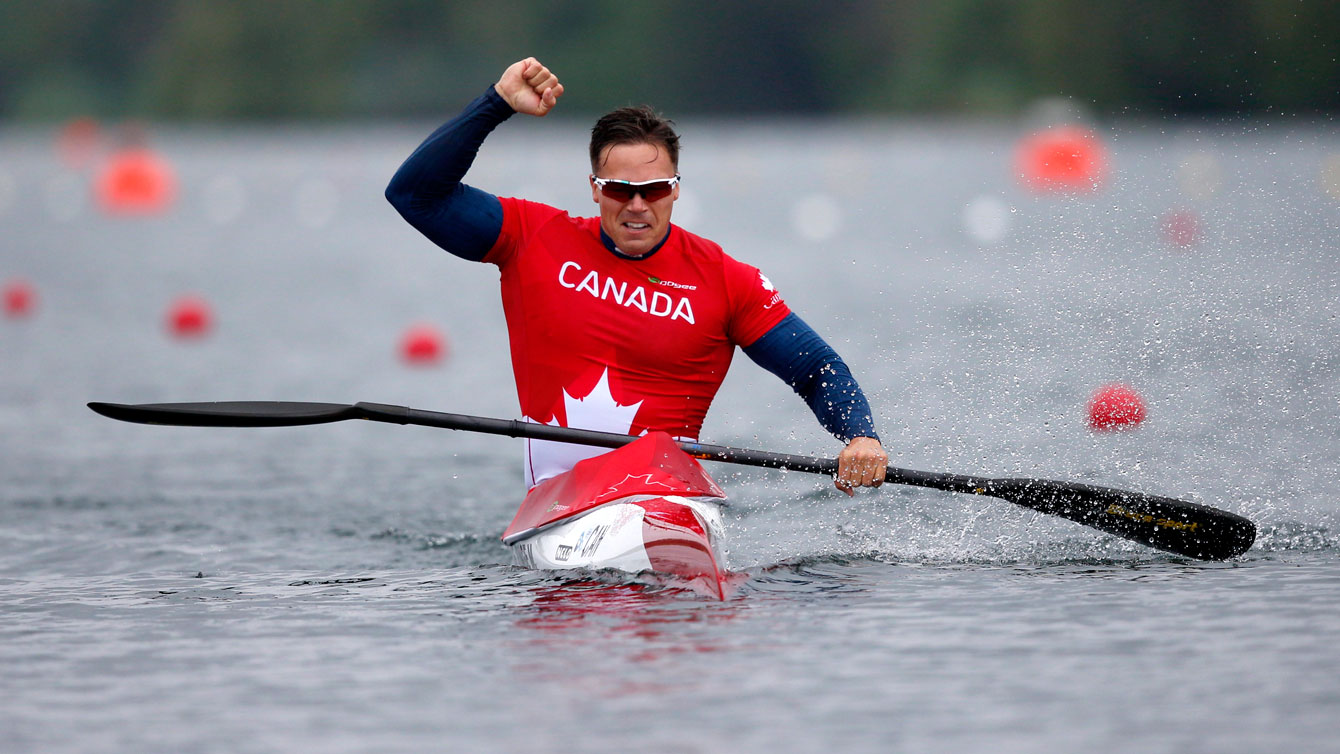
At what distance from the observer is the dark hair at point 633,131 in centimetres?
627

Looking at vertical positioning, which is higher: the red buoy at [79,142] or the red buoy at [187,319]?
the red buoy at [79,142]

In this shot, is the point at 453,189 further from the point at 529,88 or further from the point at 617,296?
the point at 617,296

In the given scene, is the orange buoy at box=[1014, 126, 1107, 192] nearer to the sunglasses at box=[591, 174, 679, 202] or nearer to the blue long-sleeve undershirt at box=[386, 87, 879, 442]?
the blue long-sleeve undershirt at box=[386, 87, 879, 442]

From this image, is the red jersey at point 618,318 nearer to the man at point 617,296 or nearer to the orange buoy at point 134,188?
the man at point 617,296

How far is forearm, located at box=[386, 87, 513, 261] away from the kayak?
93 centimetres

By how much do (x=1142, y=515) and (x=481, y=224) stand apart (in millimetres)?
2691

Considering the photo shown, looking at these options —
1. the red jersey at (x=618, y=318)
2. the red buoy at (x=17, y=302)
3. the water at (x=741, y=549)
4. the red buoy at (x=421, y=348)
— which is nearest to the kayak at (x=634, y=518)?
the water at (x=741, y=549)

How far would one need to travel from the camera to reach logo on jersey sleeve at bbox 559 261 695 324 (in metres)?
6.42

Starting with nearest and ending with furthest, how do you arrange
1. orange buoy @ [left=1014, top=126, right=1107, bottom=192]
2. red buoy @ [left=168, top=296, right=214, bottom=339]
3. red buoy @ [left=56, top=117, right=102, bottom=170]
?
1. red buoy @ [left=168, top=296, right=214, bottom=339]
2. orange buoy @ [left=1014, top=126, right=1107, bottom=192]
3. red buoy @ [left=56, top=117, right=102, bottom=170]

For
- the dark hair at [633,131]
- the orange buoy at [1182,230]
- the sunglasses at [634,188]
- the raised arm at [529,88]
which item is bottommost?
the sunglasses at [634,188]

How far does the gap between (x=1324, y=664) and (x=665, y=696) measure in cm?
189

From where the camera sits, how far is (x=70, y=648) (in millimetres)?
5652

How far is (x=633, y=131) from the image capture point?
627 cm

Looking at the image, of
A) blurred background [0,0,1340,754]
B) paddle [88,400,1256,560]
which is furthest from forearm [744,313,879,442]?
blurred background [0,0,1340,754]
